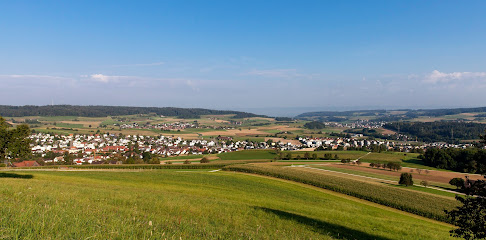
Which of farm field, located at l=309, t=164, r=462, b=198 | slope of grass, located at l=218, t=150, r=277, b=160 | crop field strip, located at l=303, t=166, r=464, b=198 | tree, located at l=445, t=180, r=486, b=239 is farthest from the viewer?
slope of grass, located at l=218, t=150, r=277, b=160

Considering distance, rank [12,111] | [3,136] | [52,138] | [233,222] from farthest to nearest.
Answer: [12,111] → [52,138] → [3,136] → [233,222]

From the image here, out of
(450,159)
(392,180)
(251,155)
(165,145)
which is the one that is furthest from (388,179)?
(165,145)

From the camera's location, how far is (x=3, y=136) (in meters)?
27.8

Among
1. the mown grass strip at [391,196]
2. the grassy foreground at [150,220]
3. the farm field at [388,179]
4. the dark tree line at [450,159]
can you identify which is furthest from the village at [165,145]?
the grassy foreground at [150,220]

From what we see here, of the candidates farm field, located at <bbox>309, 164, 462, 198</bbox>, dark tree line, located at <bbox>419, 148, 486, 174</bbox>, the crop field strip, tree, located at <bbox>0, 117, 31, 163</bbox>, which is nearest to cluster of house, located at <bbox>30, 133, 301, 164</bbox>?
dark tree line, located at <bbox>419, 148, 486, 174</bbox>

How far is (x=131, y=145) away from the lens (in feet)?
378

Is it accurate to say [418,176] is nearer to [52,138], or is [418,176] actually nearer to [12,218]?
[12,218]

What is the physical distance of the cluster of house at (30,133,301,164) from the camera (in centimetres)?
10320

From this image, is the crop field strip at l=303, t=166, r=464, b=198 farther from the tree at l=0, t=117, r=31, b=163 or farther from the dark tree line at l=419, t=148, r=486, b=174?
the tree at l=0, t=117, r=31, b=163

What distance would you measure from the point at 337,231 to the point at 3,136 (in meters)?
33.8

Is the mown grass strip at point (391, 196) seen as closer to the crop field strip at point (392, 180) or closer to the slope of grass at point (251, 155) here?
the crop field strip at point (392, 180)

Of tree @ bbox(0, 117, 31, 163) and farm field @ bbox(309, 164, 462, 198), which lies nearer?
tree @ bbox(0, 117, 31, 163)

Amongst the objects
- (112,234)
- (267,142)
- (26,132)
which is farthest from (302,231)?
(267,142)

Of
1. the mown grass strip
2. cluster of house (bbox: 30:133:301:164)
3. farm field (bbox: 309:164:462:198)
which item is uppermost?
the mown grass strip
